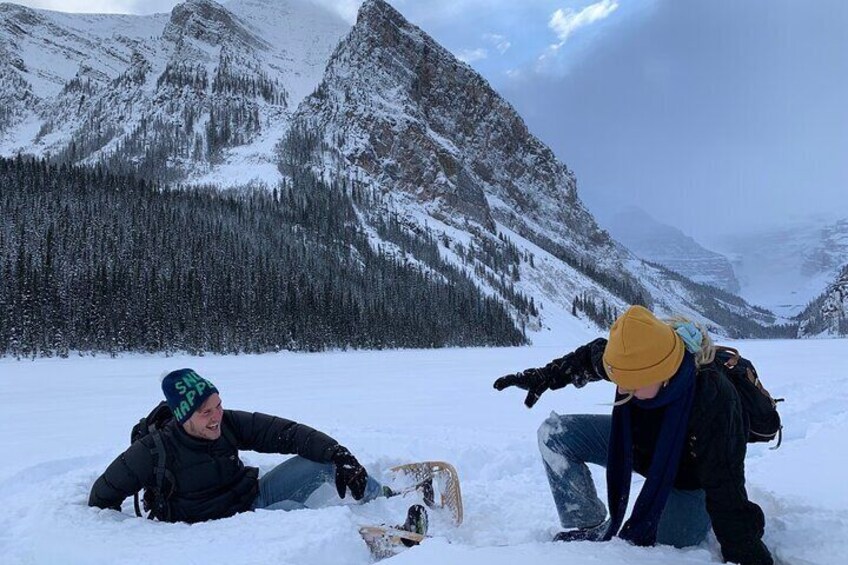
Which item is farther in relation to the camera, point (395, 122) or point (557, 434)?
point (395, 122)

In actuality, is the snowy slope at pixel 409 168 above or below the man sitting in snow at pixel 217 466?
above

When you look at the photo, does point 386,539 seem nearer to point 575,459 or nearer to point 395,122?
point 575,459

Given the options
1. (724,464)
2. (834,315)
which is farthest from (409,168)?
(724,464)

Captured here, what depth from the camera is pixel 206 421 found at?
3787 millimetres

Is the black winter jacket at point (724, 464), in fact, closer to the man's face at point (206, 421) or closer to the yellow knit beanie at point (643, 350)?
the yellow knit beanie at point (643, 350)

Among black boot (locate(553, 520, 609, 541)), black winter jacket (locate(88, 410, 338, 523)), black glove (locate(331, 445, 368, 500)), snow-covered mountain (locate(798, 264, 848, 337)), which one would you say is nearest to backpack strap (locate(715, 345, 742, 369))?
black boot (locate(553, 520, 609, 541))

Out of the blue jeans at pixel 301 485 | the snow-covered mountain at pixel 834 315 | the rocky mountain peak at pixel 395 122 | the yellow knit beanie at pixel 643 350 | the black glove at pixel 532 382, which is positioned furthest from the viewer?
the rocky mountain peak at pixel 395 122

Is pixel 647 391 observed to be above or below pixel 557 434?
above

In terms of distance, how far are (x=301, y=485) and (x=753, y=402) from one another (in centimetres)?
309

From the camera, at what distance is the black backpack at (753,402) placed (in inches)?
104

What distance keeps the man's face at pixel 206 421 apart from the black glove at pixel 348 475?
2.88 feet

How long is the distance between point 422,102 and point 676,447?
673ft

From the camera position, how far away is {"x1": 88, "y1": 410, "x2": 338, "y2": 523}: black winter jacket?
12.1 ft

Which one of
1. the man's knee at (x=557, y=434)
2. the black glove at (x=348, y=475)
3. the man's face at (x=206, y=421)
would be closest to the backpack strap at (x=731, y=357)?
the man's knee at (x=557, y=434)
